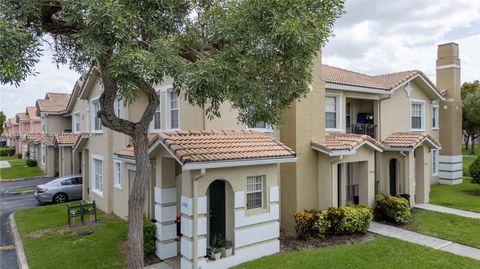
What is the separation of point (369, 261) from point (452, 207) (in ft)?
31.9

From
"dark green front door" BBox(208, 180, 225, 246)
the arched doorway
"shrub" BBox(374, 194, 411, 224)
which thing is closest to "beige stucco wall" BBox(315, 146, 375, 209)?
"shrub" BBox(374, 194, 411, 224)

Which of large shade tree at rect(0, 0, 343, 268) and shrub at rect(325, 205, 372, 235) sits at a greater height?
→ large shade tree at rect(0, 0, 343, 268)

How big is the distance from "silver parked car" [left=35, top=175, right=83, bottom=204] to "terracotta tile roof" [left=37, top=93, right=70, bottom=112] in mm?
13775

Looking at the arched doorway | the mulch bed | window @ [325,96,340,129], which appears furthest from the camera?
the arched doorway

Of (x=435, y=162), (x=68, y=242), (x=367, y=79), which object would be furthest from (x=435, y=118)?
(x=68, y=242)

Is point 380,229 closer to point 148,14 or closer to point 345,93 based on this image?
point 345,93

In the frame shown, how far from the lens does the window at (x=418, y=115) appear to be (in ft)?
72.0

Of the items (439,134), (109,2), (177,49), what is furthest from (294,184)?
(439,134)

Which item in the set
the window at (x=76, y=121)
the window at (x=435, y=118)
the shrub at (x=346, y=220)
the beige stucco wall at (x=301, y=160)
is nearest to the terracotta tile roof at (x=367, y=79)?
the beige stucco wall at (x=301, y=160)

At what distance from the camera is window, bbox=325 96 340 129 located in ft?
55.2

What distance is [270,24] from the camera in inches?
306

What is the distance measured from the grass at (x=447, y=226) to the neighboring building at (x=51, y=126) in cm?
2954

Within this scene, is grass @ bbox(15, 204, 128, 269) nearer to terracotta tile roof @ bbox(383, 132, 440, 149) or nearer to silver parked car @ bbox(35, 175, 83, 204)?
silver parked car @ bbox(35, 175, 83, 204)

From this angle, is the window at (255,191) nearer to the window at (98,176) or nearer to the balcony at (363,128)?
the balcony at (363,128)
